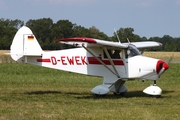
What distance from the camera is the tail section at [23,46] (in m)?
16.9

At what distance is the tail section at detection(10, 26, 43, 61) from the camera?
16.9 meters

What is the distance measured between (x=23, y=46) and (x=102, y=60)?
362 cm

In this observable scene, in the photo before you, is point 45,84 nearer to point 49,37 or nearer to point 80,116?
point 80,116

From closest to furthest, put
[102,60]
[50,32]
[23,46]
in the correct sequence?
[102,60]
[23,46]
[50,32]

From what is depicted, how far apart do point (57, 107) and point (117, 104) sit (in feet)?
7.00

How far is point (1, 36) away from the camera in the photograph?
83562 mm

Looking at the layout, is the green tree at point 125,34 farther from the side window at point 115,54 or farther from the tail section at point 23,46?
the side window at point 115,54

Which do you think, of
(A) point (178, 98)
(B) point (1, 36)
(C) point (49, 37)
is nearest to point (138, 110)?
(A) point (178, 98)

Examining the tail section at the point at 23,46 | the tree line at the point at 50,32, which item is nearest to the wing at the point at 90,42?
the tail section at the point at 23,46

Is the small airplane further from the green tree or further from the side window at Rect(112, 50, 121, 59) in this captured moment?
the green tree

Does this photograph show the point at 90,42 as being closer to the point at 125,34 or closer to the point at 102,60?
the point at 102,60

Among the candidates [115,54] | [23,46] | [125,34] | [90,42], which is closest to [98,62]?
[115,54]

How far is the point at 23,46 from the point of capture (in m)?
17.0

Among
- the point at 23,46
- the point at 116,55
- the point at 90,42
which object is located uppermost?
the point at 90,42
